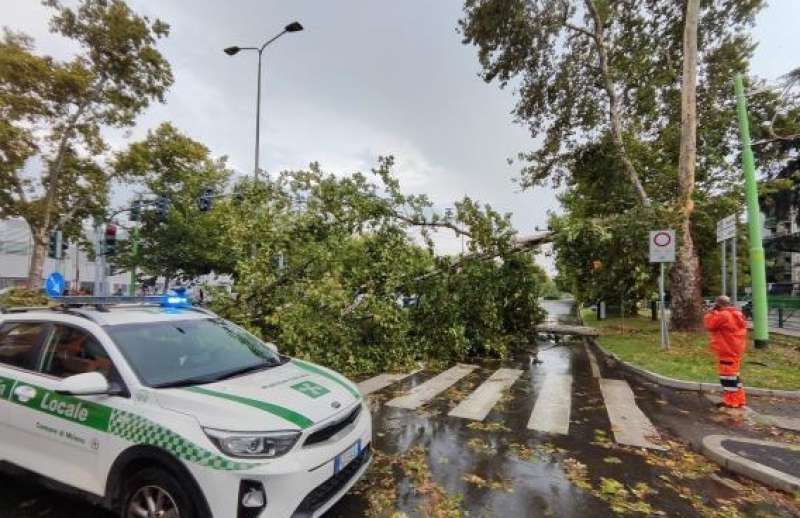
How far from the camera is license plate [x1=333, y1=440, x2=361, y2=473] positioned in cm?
329

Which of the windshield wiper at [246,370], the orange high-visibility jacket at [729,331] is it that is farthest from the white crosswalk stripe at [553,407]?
the windshield wiper at [246,370]

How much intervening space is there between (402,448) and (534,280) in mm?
10580

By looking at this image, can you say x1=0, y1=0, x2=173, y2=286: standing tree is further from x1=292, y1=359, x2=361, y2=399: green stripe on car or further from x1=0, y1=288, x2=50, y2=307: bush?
x1=292, y1=359, x2=361, y2=399: green stripe on car

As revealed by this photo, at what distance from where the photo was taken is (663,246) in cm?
1132

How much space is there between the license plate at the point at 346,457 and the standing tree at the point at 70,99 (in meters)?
20.5

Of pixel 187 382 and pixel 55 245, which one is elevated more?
pixel 55 245

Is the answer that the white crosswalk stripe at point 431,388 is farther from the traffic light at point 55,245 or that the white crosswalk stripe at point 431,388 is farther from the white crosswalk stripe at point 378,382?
the traffic light at point 55,245

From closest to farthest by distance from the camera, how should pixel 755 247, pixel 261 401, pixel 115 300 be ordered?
pixel 261 401
pixel 115 300
pixel 755 247

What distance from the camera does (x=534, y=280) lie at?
48.5ft

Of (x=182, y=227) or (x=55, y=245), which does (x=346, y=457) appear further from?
(x=182, y=227)

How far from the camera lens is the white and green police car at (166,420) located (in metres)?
2.88

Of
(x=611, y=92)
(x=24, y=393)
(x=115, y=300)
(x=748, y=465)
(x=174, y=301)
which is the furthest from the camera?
(x=611, y=92)

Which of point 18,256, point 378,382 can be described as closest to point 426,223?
point 378,382

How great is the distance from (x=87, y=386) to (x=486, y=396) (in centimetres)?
595
